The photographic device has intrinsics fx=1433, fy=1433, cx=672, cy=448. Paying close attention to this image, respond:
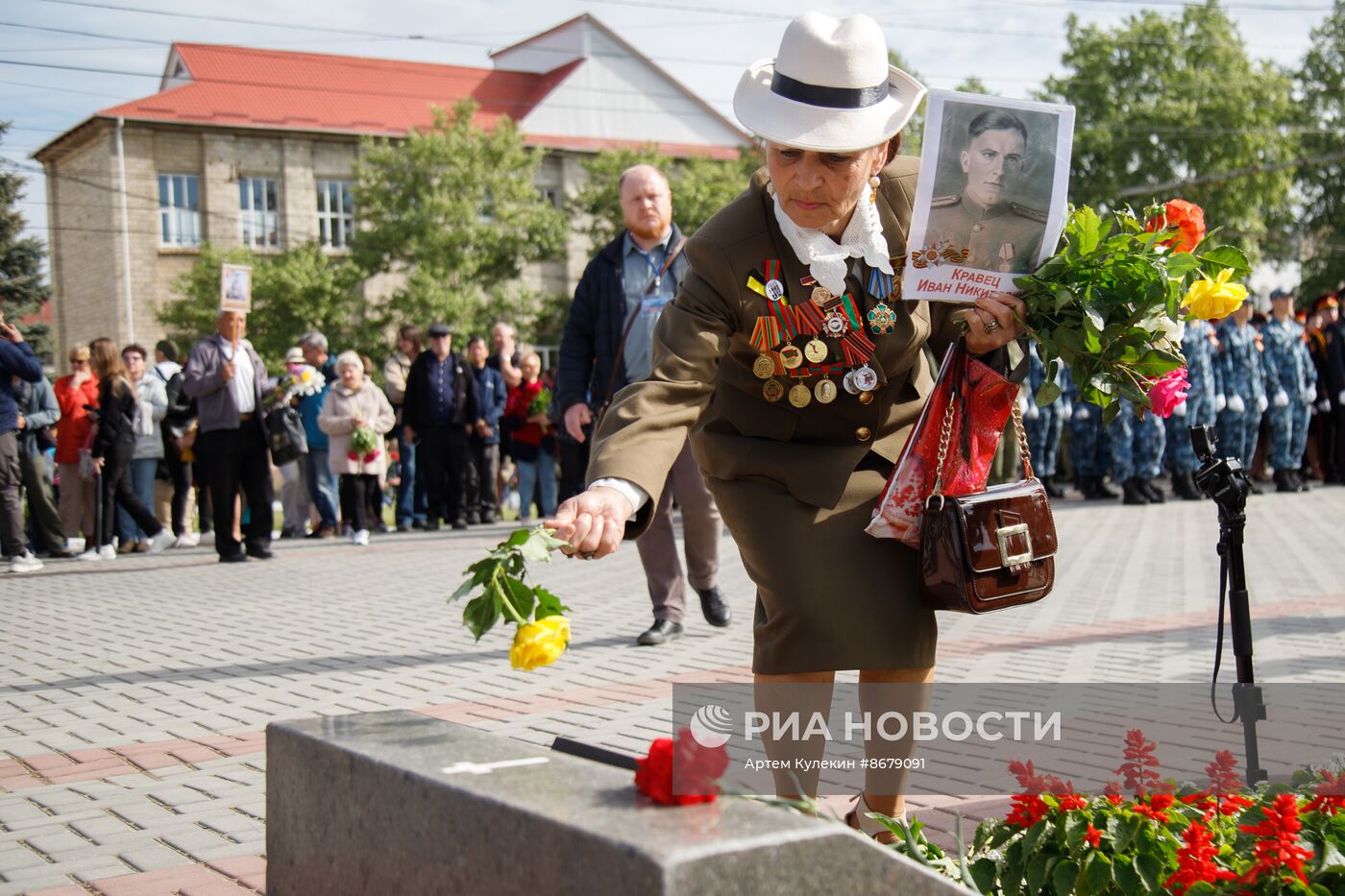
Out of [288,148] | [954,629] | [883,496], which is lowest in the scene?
[954,629]

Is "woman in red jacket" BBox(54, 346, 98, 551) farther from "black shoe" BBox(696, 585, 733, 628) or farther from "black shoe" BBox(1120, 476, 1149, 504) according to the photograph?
"black shoe" BBox(1120, 476, 1149, 504)

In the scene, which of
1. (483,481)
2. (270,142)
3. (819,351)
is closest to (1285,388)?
(483,481)

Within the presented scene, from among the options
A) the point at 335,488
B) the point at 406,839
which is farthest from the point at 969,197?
the point at 335,488

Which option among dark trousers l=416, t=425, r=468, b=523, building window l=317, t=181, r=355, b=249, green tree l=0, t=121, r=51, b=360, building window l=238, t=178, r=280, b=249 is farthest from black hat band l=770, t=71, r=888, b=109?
building window l=317, t=181, r=355, b=249

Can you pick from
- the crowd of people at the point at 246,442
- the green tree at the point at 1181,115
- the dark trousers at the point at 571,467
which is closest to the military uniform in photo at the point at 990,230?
the dark trousers at the point at 571,467

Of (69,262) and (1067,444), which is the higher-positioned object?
(69,262)

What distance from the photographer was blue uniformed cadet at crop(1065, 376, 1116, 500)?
1733 cm

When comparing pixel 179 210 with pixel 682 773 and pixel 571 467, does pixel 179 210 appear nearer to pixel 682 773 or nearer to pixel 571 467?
pixel 571 467

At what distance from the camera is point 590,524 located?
8.34 feet

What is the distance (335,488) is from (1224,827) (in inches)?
534

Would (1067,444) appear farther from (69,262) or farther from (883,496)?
(69,262)

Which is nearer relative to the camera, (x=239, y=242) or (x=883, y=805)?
(x=883, y=805)

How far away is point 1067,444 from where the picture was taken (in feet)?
62.5

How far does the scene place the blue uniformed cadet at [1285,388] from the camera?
1791 cm
